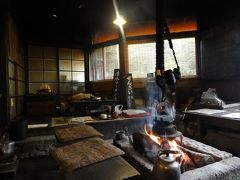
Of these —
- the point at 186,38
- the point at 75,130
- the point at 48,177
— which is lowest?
the point at 48,177

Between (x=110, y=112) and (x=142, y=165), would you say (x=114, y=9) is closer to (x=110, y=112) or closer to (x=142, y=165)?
(x=110, y=112)

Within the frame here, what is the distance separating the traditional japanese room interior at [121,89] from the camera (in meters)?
2.45

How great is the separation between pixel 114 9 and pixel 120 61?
2060 millimetres

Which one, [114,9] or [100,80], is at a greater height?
[114,9]

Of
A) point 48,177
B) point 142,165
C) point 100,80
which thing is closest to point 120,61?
point 100,80

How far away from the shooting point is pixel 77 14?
319 inches

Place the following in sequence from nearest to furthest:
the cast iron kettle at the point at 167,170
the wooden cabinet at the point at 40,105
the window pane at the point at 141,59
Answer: the cast iron kettle at the point at 167,170, the window pane at the point at 141,59, the wooden cabinet at the point at 40,105

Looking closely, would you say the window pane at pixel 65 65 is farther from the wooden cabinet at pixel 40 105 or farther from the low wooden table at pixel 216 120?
the low wooden table at pixel 216 120

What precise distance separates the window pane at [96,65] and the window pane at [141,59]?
1704mm

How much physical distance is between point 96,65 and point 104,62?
25.0 inches

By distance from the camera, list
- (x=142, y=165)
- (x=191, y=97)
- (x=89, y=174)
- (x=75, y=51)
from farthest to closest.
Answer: (x=75, y=51) < (x=191, y=97) < (x=142, y=165) < (x=89, y=174)

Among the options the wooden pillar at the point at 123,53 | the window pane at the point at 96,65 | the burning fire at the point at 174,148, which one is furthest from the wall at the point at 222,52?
the window pane at the point at 96,65

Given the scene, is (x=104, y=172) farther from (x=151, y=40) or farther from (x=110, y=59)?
(x=110, y=59)

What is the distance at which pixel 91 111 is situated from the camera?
19.6 ft
